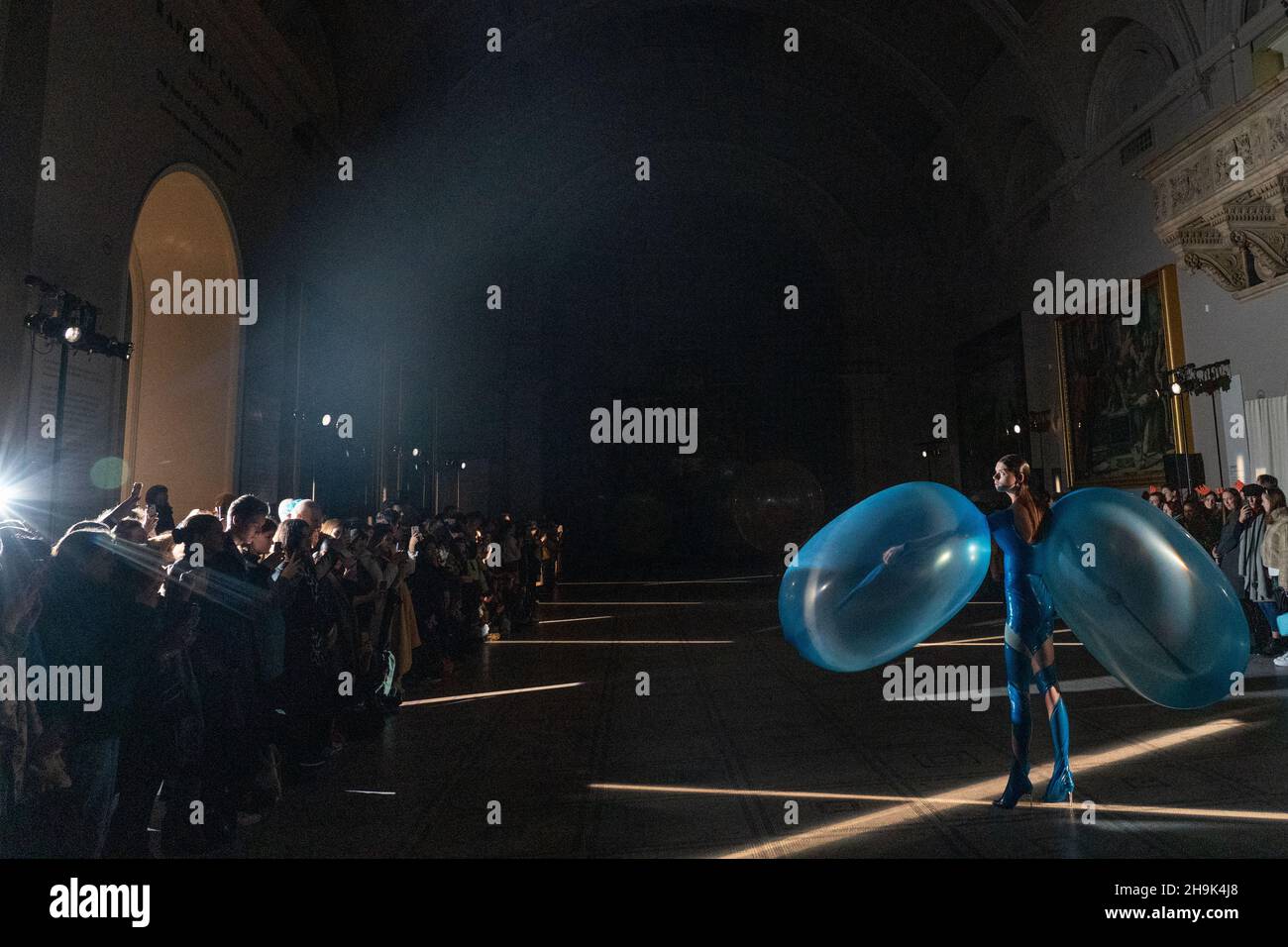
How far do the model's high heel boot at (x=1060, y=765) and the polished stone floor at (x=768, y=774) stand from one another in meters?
0.14

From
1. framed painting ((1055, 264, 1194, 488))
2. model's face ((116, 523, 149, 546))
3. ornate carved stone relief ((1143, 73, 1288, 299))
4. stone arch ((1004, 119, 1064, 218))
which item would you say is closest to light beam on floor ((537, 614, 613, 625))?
framed painting ((1055, 264, 1194, 488))

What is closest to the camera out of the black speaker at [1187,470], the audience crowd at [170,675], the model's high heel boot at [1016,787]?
the audience crowd at [170,675]

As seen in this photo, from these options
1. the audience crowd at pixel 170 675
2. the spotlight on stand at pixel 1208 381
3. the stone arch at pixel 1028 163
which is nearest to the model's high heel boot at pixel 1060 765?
the audience crowd at pixel 170 675

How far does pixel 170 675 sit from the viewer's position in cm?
315

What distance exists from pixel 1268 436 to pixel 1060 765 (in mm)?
9132

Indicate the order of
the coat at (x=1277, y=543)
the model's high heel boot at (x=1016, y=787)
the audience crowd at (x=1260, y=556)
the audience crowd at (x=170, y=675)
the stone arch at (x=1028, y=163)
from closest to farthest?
the audience crowd at (x=170, y=675), the model's high heel boot at (x=1016, y=787), the coat at (x=1277, y=543), the audience crowd at (x=1260, y=556), the stone arch at (x=1028, y=163)

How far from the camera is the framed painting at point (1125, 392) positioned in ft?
40.8

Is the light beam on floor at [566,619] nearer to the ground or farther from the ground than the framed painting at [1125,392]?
nearer to the ground

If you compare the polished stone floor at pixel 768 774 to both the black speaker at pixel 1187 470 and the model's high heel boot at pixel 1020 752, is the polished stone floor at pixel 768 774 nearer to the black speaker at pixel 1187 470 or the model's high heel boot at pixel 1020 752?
the model's high heel boot at pixel 1020 752

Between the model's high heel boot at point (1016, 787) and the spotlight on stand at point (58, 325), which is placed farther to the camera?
the spotlight on stand at point (58, 325)

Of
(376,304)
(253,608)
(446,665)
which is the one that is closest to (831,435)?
(376,304)

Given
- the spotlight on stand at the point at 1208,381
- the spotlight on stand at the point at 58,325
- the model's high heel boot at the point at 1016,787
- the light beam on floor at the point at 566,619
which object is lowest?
the model's high heel boot at the point at 1016,787

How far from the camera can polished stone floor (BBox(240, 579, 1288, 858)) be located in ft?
11.4
